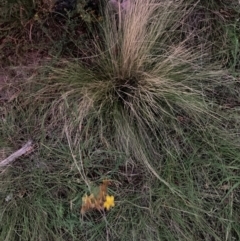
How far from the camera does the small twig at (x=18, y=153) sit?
191cm

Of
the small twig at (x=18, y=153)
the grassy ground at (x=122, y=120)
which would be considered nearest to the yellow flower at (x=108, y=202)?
the grassy ground at (x=122, y=120)

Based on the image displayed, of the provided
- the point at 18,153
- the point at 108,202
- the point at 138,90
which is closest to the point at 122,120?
the point at 138,90

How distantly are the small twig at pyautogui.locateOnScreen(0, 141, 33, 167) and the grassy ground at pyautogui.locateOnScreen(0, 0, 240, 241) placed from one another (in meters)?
0.02

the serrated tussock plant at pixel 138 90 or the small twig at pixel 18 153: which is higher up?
the serrated tussock plant at pixel 138 90

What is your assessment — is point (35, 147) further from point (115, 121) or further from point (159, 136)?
point (159, 136)

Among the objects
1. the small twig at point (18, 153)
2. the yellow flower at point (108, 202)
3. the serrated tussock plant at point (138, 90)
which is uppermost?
the serrated tussock plant at point (138, 90)

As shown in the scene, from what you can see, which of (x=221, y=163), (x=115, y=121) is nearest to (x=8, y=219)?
(x=115, y=121)

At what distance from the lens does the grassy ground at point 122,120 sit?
1834mm

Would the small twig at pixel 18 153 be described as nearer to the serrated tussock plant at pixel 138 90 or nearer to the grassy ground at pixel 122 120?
the grassy ground at pixel 122 120

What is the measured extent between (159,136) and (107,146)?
23 centimetres

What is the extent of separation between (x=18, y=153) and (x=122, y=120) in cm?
46

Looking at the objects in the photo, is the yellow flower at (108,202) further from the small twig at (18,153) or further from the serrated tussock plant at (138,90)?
the small twig at (18,153)

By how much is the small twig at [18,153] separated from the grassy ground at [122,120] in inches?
0.9

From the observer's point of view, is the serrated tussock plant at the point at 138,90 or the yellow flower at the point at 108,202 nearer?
the yellow flower at the point at 108,202
